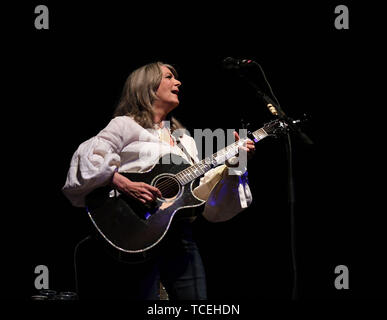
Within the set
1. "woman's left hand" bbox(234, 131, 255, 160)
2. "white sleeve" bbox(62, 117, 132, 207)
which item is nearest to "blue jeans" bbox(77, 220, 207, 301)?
"white sleeve" bbox(62, 117, 132, 207)

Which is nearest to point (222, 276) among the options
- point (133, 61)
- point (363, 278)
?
point (363, 278)

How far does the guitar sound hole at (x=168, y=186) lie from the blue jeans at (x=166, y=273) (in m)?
0.17

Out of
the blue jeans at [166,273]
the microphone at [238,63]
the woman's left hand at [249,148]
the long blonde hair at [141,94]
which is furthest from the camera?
the long blonde hair at [141,94]

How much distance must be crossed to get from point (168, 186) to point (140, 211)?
8.7 inches

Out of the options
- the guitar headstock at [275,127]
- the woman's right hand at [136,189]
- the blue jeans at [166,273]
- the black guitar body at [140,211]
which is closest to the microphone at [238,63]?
the guitar headstock at [275,127]

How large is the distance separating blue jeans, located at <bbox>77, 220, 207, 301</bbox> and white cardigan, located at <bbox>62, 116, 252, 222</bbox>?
10.3 inches

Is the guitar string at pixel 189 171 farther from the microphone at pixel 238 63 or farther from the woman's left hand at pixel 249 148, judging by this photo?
the microphone at pixel 238 63

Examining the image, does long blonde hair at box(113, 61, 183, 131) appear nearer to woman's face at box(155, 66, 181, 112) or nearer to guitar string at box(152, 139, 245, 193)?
woman's face at box(155, 66, 181, 112)

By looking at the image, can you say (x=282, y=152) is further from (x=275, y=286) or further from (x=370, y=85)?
(x=275, y=286)

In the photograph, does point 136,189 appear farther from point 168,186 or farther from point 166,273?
point 166,273

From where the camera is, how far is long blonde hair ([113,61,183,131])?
8.81 ft

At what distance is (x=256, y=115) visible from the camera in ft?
11.4

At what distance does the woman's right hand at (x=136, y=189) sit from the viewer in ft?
7.52

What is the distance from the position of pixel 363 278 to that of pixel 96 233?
2.08 meters
